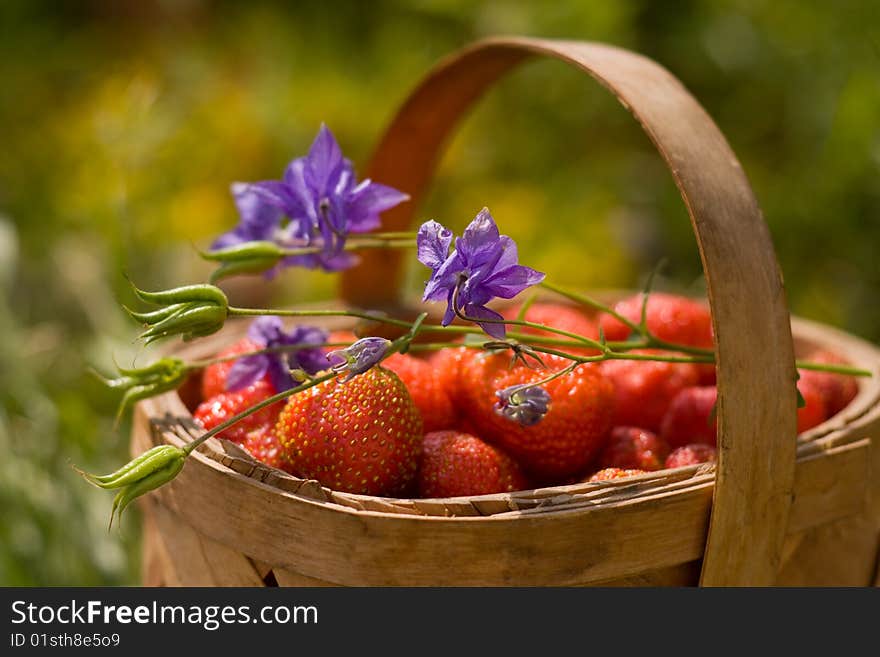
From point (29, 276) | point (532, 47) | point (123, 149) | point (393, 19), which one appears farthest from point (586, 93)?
point (532, 47)

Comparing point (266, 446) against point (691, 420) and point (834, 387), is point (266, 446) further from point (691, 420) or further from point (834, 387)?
point (834, 387)

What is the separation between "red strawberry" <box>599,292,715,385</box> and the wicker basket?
20cm

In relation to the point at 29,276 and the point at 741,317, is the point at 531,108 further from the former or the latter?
the point at 741,317

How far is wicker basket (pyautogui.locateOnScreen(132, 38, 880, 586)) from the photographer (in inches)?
20.9

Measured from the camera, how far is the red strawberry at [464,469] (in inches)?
24.3

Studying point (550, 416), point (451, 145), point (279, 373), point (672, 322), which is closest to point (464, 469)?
point (550, 416)

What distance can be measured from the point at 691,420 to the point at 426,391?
0.21 m

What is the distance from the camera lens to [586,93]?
1.84m

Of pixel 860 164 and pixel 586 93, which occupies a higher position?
pixel 586 93

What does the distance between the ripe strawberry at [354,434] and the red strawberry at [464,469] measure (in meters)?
0.02

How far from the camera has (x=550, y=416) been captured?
2.10 ft

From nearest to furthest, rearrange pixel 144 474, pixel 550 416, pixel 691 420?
pixel 144 474 → pixel 550 416 → pixel 691 420

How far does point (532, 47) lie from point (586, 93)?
1219 millimetres

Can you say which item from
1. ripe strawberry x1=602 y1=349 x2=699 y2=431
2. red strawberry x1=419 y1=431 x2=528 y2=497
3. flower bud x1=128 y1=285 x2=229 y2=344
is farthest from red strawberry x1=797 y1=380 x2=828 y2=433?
flower bud x1=128 y1=285 x2=229 y2=344
